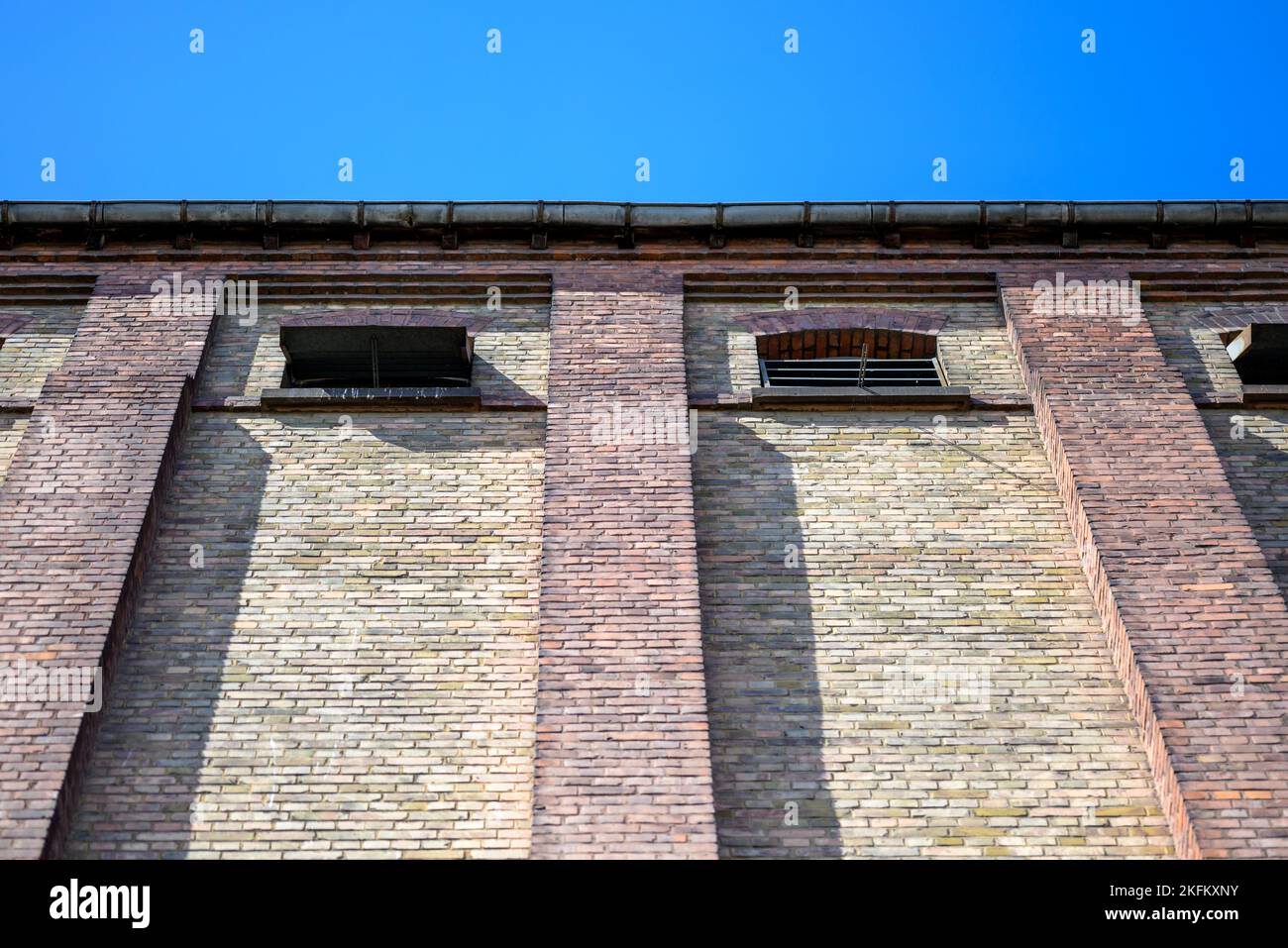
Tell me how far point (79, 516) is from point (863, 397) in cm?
556

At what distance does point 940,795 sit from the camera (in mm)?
8516

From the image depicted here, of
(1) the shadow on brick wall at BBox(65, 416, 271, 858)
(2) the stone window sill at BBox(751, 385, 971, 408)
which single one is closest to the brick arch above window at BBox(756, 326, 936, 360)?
(2) the stone window sill at BBox(751, 385, 971, 408)

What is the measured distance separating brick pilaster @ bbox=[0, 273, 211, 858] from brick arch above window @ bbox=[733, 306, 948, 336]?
4.36m

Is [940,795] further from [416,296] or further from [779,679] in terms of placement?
[416,296]

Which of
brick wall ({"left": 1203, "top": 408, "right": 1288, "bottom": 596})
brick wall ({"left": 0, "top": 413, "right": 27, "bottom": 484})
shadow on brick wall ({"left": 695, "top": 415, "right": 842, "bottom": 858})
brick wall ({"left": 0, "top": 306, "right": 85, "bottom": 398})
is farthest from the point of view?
brick wall ({"left": 0, "top": 306, "right": 85, "bottom": 398})

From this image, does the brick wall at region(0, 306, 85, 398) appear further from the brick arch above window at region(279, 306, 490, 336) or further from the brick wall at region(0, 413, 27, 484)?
the brick arch above window at region(279, 306, 490, 336)

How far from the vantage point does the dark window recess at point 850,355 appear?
38.8 ft

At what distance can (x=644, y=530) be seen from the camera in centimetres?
981

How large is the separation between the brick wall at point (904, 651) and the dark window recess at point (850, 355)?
79 centimetres

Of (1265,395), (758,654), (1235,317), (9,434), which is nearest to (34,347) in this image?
(9,434)

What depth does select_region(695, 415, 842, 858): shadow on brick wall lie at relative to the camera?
27.6 feet

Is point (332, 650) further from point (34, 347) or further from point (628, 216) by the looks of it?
point (628, 216)

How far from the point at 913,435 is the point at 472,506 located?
3267 millimetres

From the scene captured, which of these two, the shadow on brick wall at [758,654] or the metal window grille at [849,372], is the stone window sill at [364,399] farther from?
the metal window grille at [849,372]
